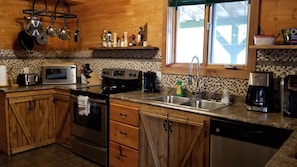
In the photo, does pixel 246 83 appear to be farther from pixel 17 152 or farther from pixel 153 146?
pixel 17 152

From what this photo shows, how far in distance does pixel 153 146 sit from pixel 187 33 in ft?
4.86

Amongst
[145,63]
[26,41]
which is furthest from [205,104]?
[26,41]

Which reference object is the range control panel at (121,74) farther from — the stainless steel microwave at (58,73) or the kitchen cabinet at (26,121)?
the kitchen cabinet at (26,121)

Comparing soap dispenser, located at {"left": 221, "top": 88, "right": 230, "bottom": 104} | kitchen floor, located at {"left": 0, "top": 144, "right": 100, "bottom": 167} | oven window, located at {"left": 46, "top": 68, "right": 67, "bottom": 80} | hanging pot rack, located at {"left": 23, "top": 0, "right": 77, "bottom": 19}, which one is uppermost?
hanging pot rack, located at {"left": 23, "top": 0, "right": 77, "bottom": 19}

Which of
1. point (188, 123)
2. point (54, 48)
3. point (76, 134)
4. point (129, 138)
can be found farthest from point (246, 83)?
point (54, 48)

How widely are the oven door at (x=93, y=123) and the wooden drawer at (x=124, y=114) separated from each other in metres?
0.11

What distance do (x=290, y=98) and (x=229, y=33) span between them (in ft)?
3.49

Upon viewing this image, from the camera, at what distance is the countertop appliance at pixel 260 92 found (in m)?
2.25

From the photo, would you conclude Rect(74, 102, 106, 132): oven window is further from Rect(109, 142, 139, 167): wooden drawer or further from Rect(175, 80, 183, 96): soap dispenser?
Rect(175, 80, 183, 96): soap dispenser

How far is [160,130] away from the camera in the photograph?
2.58 m

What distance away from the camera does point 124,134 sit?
2.86 metres

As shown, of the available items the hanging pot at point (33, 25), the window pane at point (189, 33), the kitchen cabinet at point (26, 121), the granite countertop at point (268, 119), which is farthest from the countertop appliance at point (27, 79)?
the window pane at point (189, 33)

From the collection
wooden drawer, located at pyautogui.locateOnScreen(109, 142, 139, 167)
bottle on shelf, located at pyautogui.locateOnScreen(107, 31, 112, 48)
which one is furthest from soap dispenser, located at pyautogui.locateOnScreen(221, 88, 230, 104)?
A: bottle on shelf, located at pyautogui.locateOnScreen(107, 31, 112, 48)

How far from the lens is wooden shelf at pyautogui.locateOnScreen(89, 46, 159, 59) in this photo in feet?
11.2
